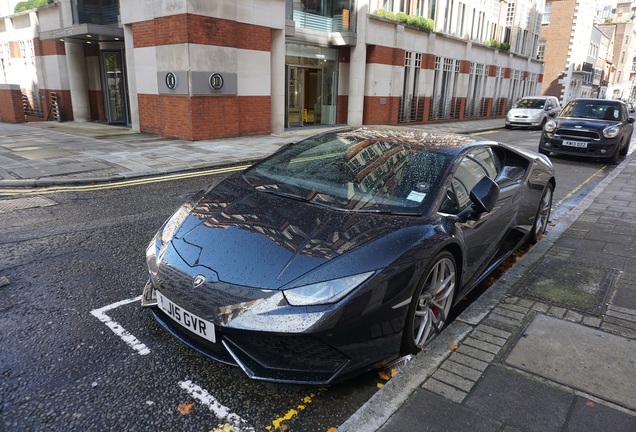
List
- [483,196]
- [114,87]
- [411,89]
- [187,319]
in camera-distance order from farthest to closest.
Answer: [411,89], [114,87], [483,196], [187,319]

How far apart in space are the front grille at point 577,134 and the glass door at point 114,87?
15.8 meters

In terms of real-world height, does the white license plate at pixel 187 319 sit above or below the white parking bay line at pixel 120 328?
above

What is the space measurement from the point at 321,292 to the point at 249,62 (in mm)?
14105

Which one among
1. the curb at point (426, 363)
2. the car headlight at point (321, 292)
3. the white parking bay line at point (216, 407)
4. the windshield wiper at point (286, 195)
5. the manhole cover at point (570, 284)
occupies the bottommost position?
the white parking bay line at point (216, 407)

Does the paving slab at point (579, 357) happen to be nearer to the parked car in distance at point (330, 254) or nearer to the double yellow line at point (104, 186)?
the parked car in distance at point (330, 254)

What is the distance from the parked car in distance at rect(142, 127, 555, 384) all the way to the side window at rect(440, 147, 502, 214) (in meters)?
0.02

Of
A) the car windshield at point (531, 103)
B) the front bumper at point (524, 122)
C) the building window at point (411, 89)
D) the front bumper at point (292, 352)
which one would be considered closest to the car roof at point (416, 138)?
the front bumper at point (292, 352)

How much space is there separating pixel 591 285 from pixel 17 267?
539cm

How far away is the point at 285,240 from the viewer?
2768mm

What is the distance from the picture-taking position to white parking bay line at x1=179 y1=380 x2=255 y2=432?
235 centimetres

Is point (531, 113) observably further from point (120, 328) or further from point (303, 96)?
point (120, 328)

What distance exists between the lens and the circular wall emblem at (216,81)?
45.2ft

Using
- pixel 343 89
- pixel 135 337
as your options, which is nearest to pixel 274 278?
pixel 135 337

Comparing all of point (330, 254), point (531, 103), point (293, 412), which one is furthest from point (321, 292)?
point (531, 103)
